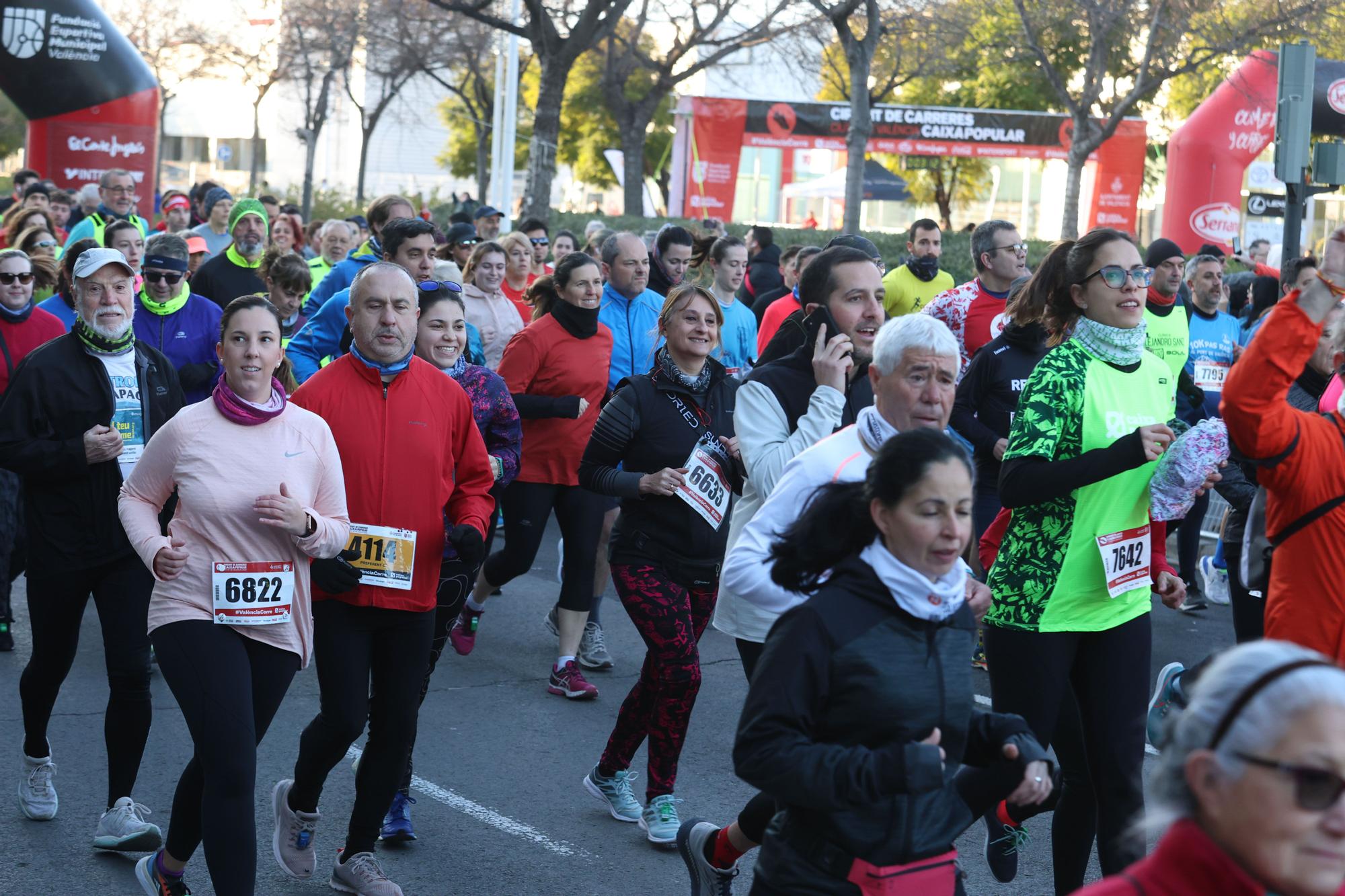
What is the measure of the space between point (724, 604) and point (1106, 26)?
76.8 feet

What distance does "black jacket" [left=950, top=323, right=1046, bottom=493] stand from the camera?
6.80 meters

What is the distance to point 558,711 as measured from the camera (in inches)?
277

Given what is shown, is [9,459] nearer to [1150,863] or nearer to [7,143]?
[1150,863]

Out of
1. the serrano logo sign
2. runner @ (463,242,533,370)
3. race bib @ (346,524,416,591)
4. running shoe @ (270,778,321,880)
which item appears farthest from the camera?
the serrano logo sign

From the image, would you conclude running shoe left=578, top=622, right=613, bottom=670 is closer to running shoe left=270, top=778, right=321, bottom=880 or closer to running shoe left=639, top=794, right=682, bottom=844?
running shoe left=639, top=794, right=682, bottom=844

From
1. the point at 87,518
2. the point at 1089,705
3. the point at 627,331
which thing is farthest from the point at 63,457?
the point at 627,331

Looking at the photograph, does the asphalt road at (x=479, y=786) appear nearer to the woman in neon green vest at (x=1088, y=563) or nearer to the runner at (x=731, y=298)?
the woman in neon green vest at (x=1088, y=563)

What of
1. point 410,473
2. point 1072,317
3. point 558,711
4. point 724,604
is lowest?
point 558,711

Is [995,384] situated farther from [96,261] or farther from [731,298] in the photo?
[96,261]

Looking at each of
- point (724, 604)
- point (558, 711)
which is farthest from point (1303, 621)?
point (558, 711)

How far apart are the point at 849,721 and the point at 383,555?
214cm

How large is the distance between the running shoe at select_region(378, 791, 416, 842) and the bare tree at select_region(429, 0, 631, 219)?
60.4 feet

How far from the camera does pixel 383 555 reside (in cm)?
463

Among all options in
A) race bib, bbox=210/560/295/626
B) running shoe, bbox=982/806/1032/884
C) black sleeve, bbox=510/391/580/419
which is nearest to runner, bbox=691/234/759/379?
black sleeve, bbox=510/391/580/419
